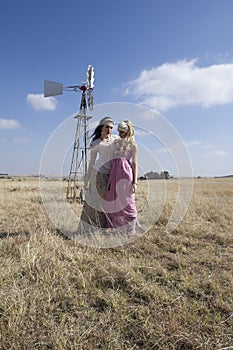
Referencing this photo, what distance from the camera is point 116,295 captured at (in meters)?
2.31

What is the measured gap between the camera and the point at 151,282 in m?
2.61

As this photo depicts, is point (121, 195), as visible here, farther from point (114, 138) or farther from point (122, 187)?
point (114, 138)

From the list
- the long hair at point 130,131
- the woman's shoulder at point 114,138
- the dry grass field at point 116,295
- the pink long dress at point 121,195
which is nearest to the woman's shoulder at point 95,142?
the woman's shoulder at point 114,138

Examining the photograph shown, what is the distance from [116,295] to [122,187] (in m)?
2.19

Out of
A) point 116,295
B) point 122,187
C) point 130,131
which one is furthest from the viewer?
point 122,187

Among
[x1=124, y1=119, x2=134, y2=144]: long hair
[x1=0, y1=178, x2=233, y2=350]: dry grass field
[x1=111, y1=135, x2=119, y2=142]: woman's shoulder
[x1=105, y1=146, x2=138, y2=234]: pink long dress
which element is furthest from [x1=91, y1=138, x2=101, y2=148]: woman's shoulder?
[x1=0, y1=178, x2=233, y2=350]: dry grass field

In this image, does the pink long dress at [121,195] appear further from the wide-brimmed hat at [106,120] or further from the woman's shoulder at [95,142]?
the wide-brimmed hat at [106,120]

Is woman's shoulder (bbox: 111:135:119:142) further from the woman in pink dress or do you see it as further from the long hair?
the long hair

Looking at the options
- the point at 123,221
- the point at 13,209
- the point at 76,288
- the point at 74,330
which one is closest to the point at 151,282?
the point at 76,288

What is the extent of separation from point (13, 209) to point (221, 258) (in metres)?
5.48

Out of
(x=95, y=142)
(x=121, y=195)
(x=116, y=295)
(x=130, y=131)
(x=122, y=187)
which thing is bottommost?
(x=116, y=295)

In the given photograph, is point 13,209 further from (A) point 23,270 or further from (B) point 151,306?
(B) point 151,306

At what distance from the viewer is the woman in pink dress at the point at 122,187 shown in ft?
14.0

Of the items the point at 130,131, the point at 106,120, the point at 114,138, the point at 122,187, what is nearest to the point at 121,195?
the point at 122,187
